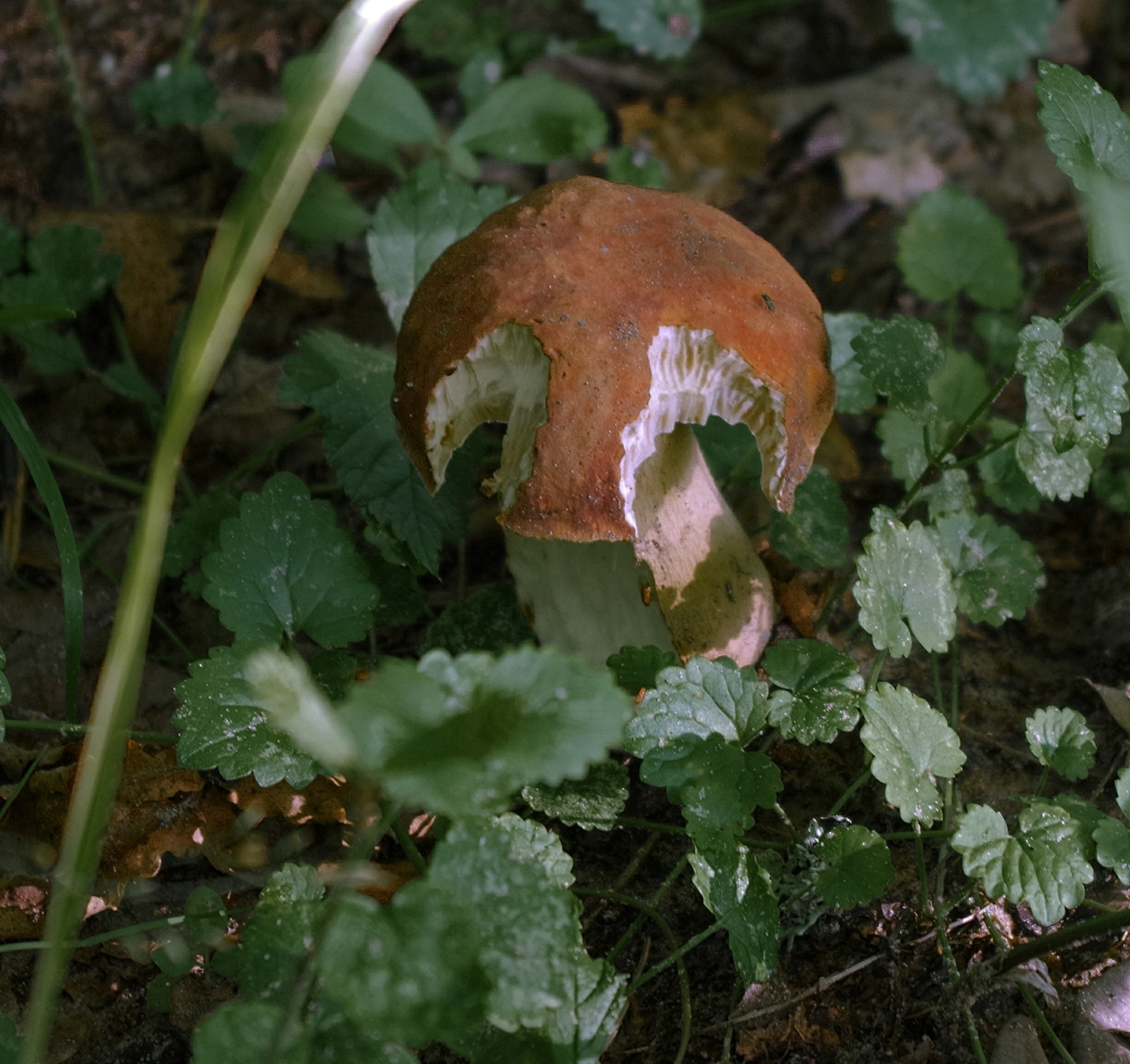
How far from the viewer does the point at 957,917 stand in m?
1.81

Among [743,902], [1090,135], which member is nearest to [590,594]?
[743,902]

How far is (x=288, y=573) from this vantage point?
1.93 m

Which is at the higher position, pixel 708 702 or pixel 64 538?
pixel 64 538

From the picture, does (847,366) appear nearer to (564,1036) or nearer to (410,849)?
(410,849)

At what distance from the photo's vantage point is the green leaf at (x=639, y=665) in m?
1.81

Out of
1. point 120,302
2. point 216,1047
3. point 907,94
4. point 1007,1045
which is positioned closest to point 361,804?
point 216,1047

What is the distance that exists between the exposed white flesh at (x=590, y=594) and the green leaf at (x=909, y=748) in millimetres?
498

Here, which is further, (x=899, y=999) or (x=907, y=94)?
(x=907, y=94)

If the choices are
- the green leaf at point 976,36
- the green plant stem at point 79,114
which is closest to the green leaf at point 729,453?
the green leaf at point 976,36

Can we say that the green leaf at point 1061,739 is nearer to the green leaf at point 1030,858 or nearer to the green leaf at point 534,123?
the green leaf at point 1030,858

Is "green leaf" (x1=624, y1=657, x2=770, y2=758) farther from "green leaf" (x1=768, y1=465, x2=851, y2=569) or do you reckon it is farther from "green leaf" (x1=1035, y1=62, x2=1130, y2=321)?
"green leaf" (x1=1035, y1=62, x2=1130, y2=321)

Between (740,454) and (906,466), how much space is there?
0.39m

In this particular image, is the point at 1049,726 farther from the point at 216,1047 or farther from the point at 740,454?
the point at 216,1047

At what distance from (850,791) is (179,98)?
296 centimetres
